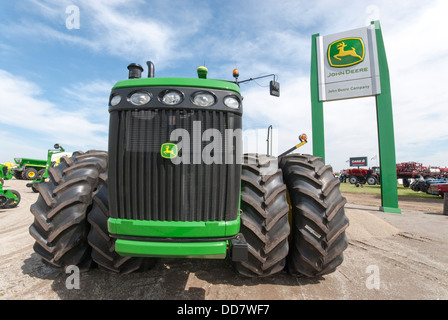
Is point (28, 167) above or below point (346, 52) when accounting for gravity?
below

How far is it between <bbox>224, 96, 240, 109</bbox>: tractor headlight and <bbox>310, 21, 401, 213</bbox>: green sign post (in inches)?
331

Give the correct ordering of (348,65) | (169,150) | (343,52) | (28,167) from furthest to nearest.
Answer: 1. (28,167)
2. (343,52)
3. (348,65)
4. (169,150)

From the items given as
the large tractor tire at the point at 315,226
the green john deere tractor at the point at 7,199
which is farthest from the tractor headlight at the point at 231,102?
the green john deere tractor at the point at 7,199

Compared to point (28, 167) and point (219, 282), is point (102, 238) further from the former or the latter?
point (28, 167)

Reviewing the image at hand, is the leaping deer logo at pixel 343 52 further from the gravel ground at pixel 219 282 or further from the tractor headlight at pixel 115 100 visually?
the tractor headlight at pixel 115 100

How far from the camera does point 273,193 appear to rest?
7.36 feet

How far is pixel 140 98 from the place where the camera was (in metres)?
1.74

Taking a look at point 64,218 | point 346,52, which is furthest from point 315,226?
point 346,52

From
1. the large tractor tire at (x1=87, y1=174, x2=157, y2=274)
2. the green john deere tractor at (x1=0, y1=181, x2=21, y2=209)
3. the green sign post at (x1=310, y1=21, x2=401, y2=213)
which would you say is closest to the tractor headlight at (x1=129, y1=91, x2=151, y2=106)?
the large tractor tire at (x1=87, y1=174, x2=157, y2=274)

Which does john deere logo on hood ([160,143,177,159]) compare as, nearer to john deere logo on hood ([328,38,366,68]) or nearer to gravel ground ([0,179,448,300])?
gravel ground ([0,179,448,300])

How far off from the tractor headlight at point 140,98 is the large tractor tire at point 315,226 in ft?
5.41

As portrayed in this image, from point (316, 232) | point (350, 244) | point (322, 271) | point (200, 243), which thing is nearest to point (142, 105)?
point (200, 243)

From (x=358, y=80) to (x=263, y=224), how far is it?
921 centimetres
